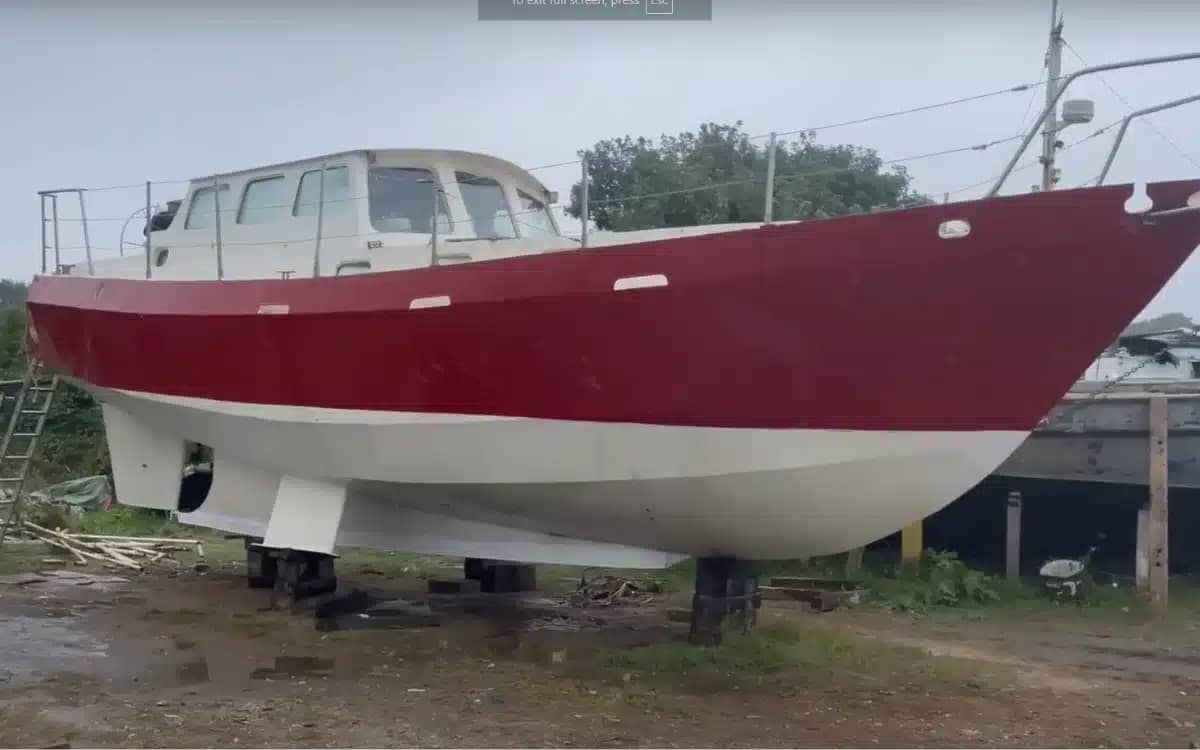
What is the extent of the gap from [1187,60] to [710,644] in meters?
3.84

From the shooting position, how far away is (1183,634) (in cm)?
754

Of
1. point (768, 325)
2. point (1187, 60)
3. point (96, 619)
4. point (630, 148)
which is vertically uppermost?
point (630, 148)

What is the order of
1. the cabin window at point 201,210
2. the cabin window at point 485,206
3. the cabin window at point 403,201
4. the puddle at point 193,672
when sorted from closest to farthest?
the puddle at point 193,672
the cabin window at point 403,201
the cabin window at point 485,206
the cabin window at point 201,210

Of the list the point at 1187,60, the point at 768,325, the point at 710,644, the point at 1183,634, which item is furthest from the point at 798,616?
the point at 1187,60

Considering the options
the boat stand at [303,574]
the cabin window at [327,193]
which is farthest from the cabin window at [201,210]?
the boat stand at [303,574]

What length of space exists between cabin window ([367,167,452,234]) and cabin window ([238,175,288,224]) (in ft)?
2.63

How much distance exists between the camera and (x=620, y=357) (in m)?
5.62

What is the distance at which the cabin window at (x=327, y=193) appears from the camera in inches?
287

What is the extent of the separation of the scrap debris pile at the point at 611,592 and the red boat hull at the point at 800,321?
2.95 meters

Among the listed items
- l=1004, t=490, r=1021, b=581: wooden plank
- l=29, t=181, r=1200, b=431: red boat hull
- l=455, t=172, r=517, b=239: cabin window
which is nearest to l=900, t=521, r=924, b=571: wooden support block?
l=1004, t=490, r=1021, b=581: wooden plank

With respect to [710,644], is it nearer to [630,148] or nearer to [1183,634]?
[1183,634]

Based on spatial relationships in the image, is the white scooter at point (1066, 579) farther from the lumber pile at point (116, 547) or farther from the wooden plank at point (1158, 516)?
Result: the lumber pile at point (116, 547)

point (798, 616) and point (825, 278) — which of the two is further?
point (798, 616)

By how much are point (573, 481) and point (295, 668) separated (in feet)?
6.41
